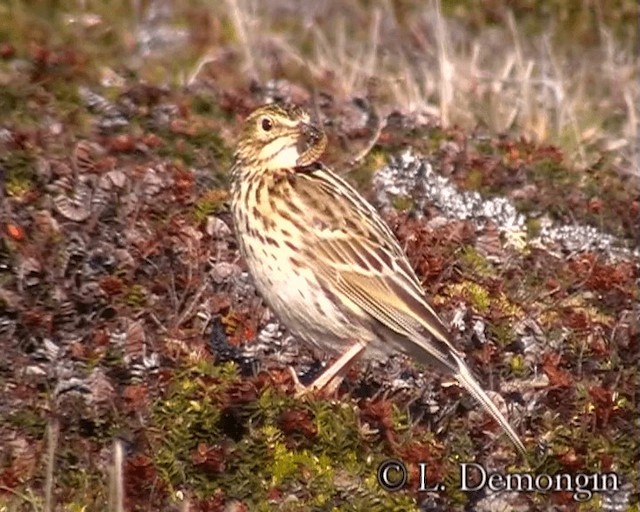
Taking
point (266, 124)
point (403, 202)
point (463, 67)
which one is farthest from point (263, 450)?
point (463, 67)

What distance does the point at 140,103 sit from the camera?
34.8ft

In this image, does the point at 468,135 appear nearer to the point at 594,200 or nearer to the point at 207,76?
the point at 594,200

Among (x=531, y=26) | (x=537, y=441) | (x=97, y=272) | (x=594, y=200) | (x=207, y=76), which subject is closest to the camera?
(x=537, y=441)

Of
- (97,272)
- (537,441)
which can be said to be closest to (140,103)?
(97,272)

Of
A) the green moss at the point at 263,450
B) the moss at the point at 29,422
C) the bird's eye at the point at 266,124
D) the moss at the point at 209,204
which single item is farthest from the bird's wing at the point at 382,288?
the moss at the point at 209,204

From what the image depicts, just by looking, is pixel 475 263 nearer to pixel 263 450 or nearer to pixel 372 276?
pixel 372 276

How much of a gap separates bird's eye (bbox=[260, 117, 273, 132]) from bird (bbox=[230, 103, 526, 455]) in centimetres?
21

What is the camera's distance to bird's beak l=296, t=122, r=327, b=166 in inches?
310

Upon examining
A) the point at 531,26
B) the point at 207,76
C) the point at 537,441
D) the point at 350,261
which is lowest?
the point at 531,26

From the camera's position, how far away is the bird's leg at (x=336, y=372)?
7457mm

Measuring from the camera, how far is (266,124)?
8078 mm

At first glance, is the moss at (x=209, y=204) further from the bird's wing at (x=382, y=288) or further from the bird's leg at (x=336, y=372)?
the bird's leg at (x=336, y=372)

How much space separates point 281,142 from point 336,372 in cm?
107

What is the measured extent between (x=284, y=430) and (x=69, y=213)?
1.95 metres
